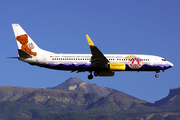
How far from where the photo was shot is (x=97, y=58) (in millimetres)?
73438

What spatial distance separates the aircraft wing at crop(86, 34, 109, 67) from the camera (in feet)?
226

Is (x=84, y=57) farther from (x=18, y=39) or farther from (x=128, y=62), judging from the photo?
(x=18, y=39)

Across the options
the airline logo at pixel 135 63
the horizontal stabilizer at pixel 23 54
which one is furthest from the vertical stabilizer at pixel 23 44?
the airline logo at pixel 135 63

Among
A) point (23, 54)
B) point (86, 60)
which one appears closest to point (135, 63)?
point (86, 60)

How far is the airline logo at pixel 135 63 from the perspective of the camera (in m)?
78.1

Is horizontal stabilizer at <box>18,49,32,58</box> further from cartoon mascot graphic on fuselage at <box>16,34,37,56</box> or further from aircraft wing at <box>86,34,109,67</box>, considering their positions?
aircraft wing at <box>86,34,109,67</box>

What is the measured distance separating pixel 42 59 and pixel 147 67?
24280 mm

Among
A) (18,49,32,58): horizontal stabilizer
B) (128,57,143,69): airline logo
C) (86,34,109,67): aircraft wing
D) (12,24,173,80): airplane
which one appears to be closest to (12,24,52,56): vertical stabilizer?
A: (12,24,173,80): airplane

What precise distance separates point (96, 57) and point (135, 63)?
1034cm

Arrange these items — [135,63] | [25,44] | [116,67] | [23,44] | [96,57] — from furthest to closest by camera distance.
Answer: [25,44] < [23,44] < [135,63] < [116,67] < [96,57]

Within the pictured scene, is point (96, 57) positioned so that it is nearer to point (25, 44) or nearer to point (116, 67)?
point (116, 67)

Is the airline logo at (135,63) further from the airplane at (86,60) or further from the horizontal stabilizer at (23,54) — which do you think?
the horizontal stabilizer at (23,54)

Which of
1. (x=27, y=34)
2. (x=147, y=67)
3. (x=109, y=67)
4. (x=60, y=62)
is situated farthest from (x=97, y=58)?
(x=27, y=34)

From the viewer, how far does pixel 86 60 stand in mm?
76000
